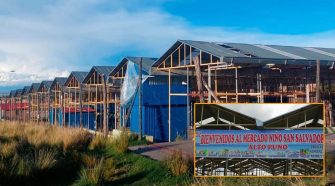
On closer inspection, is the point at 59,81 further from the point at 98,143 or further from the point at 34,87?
the point at 98,143

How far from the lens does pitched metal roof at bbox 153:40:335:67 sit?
60.6 ft

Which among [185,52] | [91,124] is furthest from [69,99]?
[185,52]

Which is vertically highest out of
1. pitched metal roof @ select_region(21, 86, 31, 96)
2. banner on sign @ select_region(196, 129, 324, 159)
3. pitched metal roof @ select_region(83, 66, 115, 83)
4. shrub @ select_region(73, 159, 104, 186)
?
pitched metal roof @ select_region(83, 66, 115, 83)

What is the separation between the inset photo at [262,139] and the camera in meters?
5.70

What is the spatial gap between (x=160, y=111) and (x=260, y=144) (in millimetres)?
19774

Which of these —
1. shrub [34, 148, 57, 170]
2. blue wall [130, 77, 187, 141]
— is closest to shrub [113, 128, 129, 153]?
shrub [34, 148, 57, 170]

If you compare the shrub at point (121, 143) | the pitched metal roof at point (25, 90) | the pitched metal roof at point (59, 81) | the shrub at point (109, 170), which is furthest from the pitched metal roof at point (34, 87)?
the shrub at point (109, 170)

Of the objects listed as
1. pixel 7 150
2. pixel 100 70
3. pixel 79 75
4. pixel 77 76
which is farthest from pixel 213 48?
pixel 79 75

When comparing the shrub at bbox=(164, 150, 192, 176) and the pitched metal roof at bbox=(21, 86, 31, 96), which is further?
the pitched metal roof at bbox=(21, 86, 31, 96)

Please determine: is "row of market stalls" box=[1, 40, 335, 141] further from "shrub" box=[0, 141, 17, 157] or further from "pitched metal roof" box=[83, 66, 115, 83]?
"shrub" box=[0, 141, 17, 157]

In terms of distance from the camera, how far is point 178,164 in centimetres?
1065

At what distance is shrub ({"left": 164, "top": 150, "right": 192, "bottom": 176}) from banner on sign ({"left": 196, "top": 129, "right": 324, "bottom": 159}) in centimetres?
472

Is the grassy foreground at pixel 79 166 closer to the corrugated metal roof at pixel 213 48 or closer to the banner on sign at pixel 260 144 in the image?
the banner on sign at pixel 260 144

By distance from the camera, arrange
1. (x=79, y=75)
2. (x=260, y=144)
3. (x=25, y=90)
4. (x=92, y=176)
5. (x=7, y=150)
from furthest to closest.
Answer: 1. (x=25, y=90)
2. (x=79, y=75)
3. (x=7, y=150)
4. (x=92, y=176)
5. (x=260, y=144)
